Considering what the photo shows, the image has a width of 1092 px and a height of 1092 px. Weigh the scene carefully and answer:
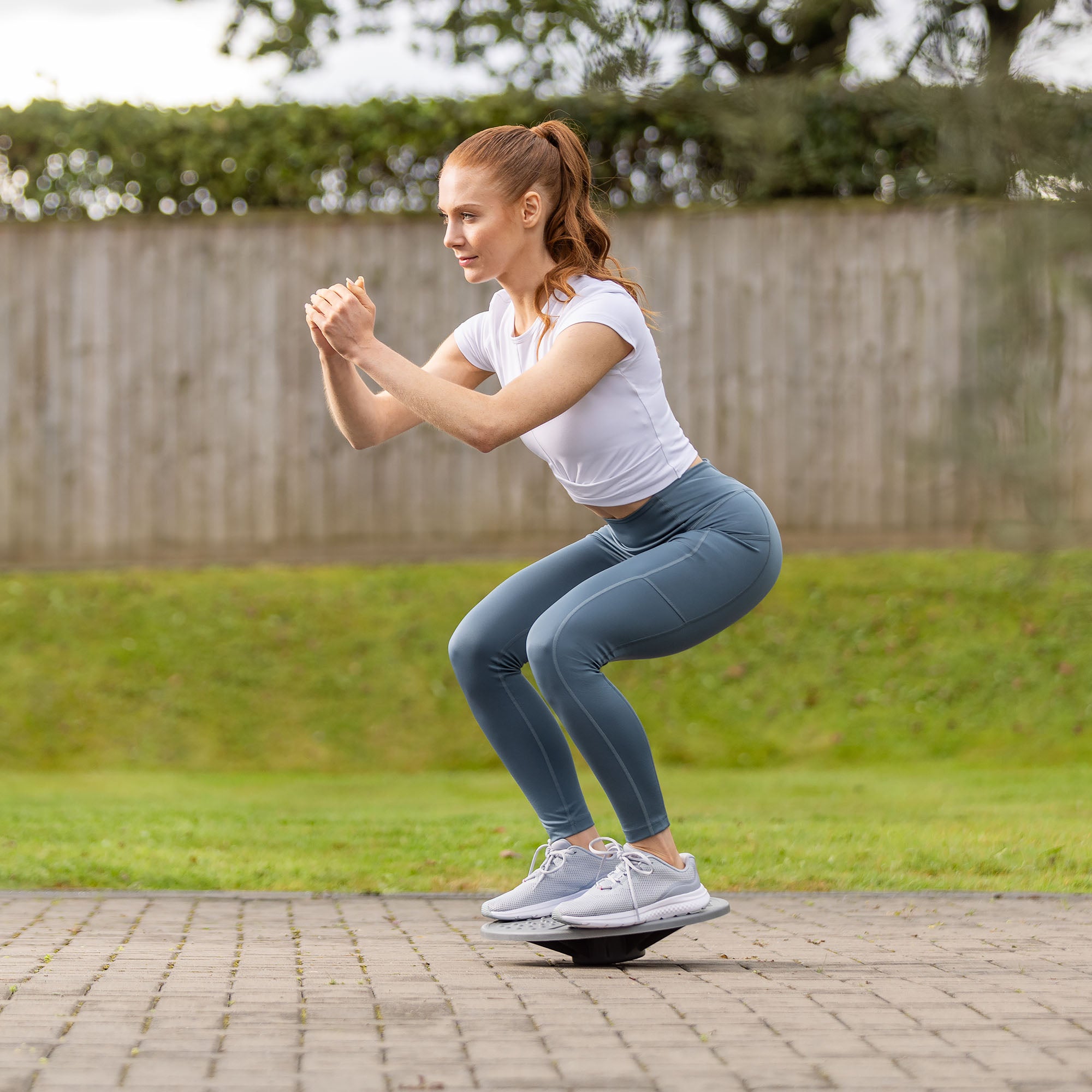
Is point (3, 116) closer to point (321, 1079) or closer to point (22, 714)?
point (22, 714)

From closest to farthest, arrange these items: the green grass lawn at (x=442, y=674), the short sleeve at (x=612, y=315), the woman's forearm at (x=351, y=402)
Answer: the short sleeve at (x=612, y=315) < the woman's forearm at (x=351, y=402) < the green grass lawn at (x=442, y=674)

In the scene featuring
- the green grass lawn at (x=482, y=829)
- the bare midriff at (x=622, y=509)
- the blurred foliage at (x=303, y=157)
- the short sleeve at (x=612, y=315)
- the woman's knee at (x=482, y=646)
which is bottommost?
the green grass lawn at (x=482, y=829)

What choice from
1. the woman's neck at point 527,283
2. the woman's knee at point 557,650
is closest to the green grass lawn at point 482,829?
the woman's knee at point 557,650

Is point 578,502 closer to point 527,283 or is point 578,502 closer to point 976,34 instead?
point 527,283

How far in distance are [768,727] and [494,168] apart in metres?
5.18

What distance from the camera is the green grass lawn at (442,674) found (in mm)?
7793

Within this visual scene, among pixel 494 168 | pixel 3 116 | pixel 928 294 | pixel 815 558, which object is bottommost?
pixel 815 558

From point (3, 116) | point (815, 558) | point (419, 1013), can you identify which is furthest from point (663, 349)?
point (419, 1013)

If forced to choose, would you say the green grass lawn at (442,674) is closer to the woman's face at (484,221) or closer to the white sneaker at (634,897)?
the white sneaker at (634,897)

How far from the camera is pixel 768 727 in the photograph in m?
7.88

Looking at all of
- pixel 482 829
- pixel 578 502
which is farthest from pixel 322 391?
pixel 578 502

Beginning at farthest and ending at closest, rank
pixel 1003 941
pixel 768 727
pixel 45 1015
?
1. pixel 768 727
2. pixel 1003 941
3. pixel 45 1015

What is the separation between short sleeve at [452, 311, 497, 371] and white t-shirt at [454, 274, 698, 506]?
6.4 inches

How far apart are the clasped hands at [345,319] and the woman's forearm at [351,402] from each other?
0.25m
